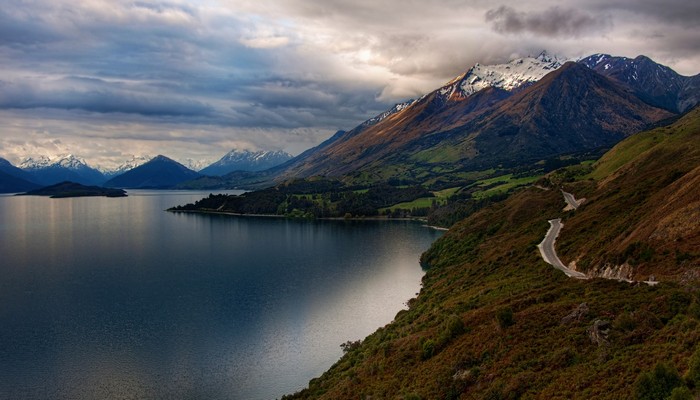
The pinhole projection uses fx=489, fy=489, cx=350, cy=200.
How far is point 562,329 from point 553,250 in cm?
4861

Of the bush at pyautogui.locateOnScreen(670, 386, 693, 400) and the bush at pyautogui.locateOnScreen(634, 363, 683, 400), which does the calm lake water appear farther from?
the bush at pyautogui.locateOnScreen(670, 386, 693, 400)

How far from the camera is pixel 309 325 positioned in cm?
10081

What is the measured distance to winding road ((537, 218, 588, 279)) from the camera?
241ft

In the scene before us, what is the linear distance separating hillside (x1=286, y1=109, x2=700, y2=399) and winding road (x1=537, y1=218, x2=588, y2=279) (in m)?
1.76

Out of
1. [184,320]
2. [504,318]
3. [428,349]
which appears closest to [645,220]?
[504,318]

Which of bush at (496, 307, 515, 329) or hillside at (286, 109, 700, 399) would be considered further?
bush at (496, 307, 515, 329)

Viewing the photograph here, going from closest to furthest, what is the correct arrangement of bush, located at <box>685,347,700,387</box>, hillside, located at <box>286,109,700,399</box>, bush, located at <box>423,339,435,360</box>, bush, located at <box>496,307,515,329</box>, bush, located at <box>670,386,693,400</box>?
bush, located at <box>670,386,693,400</box> → bush, located at <box>685,347,700,387</box> → hillside, located at <box>286,109,700,399</box> → bush, located at <box>496,307,515,329</box> → bush, located at <box>423,339,435,360</box>

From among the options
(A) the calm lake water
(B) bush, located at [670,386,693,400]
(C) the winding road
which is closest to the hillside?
(B) bush, located at [670,386,693,400]

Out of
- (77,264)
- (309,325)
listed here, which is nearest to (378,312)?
(309,325)

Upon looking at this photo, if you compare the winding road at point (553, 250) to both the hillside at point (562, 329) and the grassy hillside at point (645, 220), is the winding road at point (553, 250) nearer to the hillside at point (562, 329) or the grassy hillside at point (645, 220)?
the hillside at point (562, 329)

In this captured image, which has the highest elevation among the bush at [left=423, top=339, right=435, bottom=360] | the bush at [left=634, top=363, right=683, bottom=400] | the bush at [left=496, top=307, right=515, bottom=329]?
the bush at [left=634, top=363, right=683, bottom=400]

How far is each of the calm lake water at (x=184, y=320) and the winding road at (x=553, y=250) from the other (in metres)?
34.8

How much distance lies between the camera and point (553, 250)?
9156 centimetres

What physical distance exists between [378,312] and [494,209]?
7647cm
